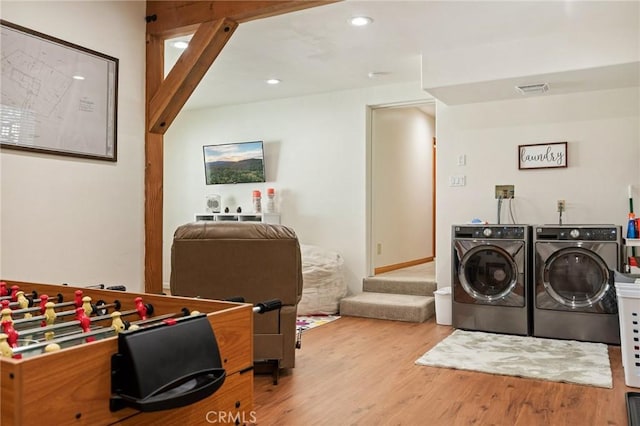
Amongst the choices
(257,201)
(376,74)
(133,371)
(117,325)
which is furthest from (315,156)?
(133,371)

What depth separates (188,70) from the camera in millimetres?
3514

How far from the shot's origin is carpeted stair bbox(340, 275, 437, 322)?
4.93 meters

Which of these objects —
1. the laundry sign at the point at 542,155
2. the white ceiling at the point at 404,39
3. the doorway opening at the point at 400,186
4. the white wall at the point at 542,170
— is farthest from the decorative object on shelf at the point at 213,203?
the laundry sign at the point at 542,155

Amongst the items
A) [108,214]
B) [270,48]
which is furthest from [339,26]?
[108,214]

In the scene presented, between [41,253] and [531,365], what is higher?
→ [41,253]

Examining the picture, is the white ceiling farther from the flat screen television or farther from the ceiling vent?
the flat screen television

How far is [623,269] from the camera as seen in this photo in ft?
13.2

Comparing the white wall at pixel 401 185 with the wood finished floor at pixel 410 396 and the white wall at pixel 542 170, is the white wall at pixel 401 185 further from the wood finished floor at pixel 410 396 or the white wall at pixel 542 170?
the wood finished floor at pixel 410 396

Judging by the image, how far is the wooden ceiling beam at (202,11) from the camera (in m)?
3.20

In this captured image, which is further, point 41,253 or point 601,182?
point 601,182

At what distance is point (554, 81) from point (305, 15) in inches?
84.5

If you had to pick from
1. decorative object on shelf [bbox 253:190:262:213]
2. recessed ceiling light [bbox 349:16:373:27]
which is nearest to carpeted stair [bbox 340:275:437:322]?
decorative object on shelf [bbox 253:190:262:213]

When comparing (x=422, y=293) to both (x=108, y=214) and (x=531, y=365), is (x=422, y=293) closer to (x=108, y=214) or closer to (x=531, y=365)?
(x=531, y=365)

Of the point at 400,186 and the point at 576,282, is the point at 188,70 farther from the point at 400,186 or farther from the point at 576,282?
the point at 400,186
